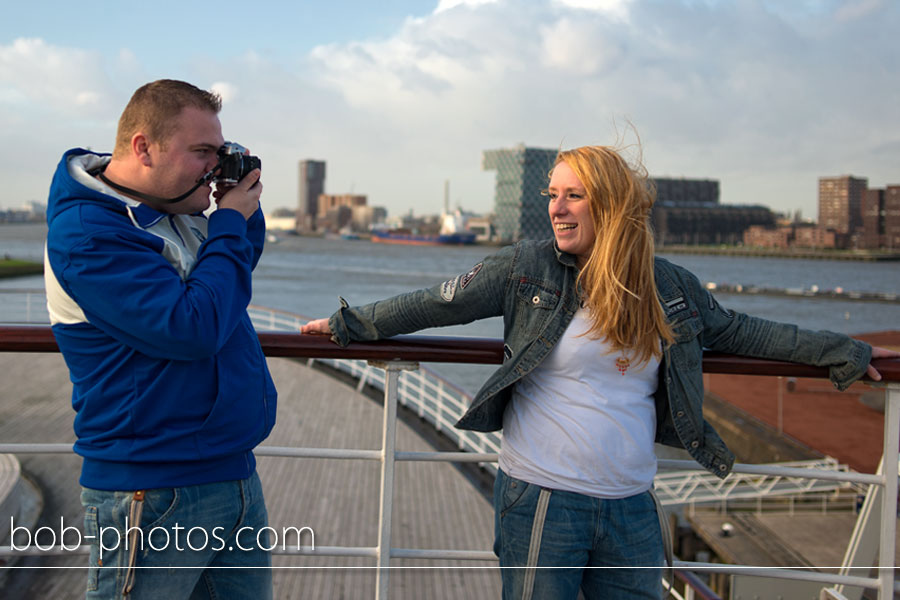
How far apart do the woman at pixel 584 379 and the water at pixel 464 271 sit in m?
13.5

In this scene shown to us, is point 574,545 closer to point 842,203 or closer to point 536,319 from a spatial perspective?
point 536,319

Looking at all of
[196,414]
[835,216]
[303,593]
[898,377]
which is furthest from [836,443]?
[835,216]

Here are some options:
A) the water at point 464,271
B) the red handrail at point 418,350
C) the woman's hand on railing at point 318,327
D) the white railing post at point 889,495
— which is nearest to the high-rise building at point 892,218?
the water at point 464,271

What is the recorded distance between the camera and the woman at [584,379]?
1374 mm

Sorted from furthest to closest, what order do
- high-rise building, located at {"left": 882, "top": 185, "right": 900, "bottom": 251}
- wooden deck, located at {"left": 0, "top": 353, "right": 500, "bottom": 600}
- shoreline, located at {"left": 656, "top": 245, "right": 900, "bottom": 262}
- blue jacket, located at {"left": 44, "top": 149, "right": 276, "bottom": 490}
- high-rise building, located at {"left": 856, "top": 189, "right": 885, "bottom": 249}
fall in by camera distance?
high-rise building, located at {"left": 856, "top": 189, "right": 885, "bottom": 249} → high-rise building, located at {"left": 882, "top": 185, "right": 900, "bottom": 251} → shoreline, located at {"left": 656, "top": 245, "right": 900, "bottom": 262} → wooden deck, located at {"left": 0, "top": 353, "right": 500, "bottom": 600} → blue jacket, located at {"left": 44, "top": 149, "right": 276, "bottom": 490}

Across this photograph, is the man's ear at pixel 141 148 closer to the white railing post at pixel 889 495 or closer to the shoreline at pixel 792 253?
the white railing post at pixel 889 495

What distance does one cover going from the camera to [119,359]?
115 cm

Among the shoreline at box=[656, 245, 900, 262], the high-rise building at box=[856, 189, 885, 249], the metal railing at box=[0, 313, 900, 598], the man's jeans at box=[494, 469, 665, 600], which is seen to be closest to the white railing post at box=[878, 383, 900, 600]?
the metal railing at box=[0, 313, 900, 598]

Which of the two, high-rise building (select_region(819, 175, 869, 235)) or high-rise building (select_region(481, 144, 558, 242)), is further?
high-rise building (select_region(819, 175, 869, 235))

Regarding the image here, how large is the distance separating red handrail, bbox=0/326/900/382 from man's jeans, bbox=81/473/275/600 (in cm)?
42

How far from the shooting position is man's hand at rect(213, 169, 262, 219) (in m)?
1.28

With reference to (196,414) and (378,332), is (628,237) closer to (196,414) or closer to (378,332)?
(378,332)

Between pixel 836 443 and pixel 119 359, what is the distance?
743 inches

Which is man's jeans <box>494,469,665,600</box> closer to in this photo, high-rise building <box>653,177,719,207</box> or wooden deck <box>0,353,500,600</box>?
wooden deck <box>0,353,500,600</box>
